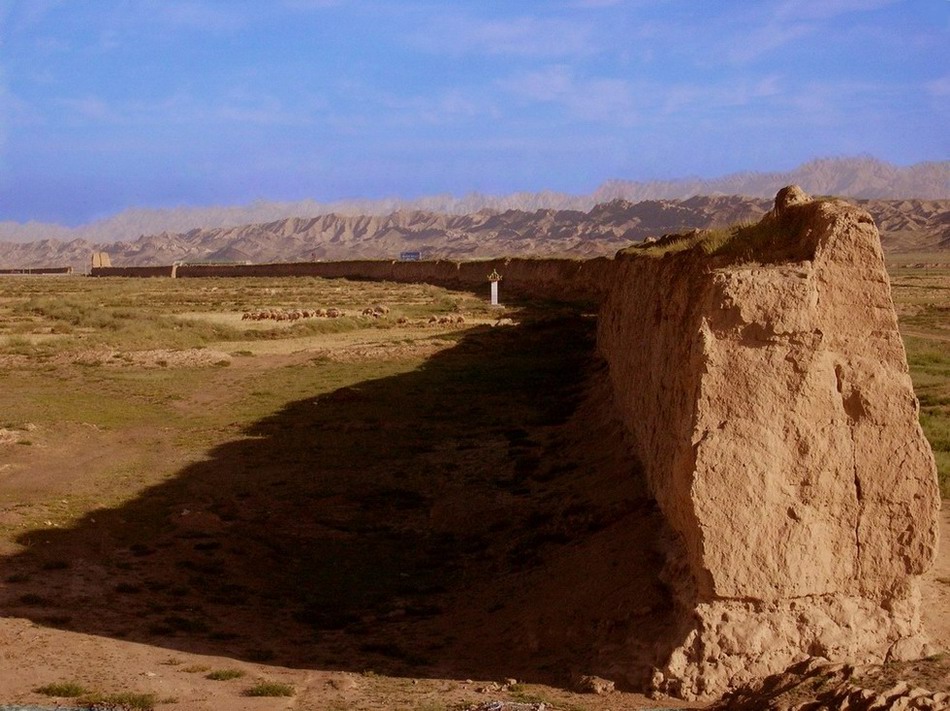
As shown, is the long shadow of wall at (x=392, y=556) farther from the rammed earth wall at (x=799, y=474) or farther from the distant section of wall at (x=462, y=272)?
the distant section of wall at (x=462, y=272)

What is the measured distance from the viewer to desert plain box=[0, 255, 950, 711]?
7844mm

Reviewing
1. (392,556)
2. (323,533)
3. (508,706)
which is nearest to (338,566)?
(392,556)

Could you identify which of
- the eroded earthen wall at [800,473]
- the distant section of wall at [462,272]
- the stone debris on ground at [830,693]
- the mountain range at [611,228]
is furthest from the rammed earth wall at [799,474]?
the mountain range at [611,228]

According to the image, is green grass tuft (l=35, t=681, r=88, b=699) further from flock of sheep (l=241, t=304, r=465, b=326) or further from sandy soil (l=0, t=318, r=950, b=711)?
flock of sheep (l=241, t=304, r=465, b=326)

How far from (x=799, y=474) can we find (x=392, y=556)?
19.1 ft

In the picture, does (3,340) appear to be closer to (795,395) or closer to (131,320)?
(131,320)

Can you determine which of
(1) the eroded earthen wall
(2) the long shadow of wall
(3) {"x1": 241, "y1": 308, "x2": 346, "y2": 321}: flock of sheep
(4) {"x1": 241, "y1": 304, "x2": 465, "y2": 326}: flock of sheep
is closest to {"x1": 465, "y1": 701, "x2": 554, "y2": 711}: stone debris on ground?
(2) the long shadow of wall

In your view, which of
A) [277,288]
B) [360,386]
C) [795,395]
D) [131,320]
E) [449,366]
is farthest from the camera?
[277,288]

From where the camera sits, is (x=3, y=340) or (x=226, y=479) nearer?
(x=226, y=479)

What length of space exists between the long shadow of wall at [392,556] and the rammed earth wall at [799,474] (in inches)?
20.3

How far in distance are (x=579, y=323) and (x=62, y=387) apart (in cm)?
1479

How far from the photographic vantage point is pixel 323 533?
1298cm

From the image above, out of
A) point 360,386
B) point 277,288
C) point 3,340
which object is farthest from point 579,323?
point 277,288

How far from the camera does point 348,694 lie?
7.48 m
